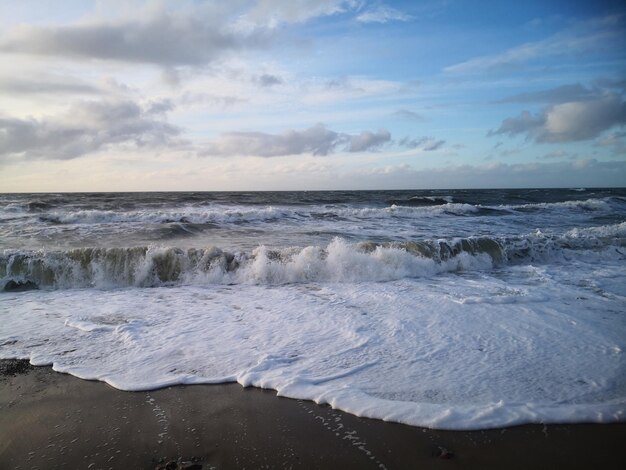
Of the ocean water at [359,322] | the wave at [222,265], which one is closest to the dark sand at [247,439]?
the ocean water at [359,322]

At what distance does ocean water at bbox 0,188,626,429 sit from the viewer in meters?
3.33

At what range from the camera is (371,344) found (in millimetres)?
4387

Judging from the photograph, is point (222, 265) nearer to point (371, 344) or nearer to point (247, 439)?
point (371, 344)

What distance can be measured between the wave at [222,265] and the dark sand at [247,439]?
4812 mm

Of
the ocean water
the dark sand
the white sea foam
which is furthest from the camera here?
the ocean water

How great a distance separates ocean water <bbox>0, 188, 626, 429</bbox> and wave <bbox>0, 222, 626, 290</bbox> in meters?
0.04

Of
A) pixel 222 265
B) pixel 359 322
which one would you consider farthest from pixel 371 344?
pixel 222 265

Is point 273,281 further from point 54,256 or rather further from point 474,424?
point 474,424

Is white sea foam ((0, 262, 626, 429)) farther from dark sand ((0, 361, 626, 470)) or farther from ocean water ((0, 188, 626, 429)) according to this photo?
dark sand ((0, 361, 626, 470))

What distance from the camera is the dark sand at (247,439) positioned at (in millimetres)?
2441

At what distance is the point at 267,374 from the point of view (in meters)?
3.66

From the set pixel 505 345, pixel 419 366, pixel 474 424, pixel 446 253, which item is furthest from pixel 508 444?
pixel 446 253

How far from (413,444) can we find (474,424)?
0.56 metres

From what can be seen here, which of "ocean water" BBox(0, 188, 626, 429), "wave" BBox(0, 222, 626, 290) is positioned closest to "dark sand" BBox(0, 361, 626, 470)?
"ocean water" BBox(0, 188, 626, 429)
